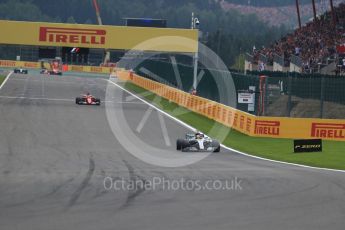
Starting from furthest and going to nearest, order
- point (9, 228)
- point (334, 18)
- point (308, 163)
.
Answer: point (334, 18) → point (308, 163) → point (9, 228)

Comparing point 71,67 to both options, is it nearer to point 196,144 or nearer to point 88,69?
point 88,69

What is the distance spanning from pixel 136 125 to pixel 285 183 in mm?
17032

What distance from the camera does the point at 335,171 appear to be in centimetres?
1984

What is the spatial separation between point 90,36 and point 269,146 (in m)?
32.1

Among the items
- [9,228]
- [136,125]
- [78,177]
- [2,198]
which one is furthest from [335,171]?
[136,125]

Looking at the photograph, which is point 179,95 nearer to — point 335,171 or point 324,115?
point 324,115

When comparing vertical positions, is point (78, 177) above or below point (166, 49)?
below

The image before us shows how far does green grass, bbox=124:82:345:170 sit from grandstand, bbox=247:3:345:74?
9452mm

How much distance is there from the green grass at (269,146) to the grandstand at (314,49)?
9452 mm

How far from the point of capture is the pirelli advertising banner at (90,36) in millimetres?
57219

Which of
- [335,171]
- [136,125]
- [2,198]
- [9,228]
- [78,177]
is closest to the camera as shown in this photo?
[9,228]

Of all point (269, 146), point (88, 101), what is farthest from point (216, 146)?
point (88, 101)

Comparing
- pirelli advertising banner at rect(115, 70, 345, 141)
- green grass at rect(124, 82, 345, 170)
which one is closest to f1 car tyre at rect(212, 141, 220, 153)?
green grass at rect(124, 82, 345, 170)

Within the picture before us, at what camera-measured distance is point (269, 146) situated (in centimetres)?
2792
